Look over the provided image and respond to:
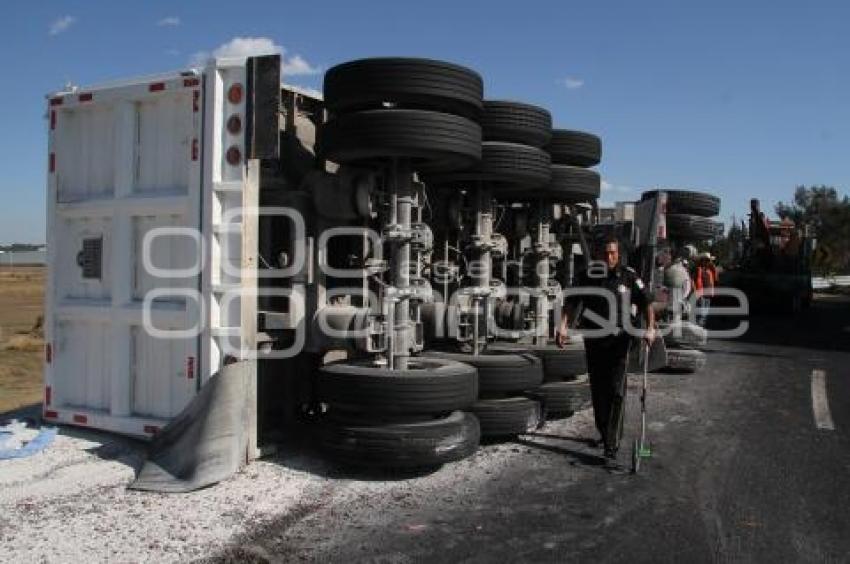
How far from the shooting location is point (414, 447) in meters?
5.33

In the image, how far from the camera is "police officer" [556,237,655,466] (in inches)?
246

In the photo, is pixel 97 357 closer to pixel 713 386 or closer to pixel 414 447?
pixel 414 447

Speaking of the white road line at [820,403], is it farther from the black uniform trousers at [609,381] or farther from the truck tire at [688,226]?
the truck tire at [688,226]

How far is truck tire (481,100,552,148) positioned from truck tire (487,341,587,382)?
191cm

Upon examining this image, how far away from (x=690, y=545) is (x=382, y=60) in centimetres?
369

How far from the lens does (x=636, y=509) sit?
16.4ft

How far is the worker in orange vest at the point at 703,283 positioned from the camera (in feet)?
51.8

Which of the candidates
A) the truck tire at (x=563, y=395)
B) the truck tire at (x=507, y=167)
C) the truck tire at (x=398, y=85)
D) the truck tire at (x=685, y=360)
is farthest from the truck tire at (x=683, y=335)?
the truck tire at (x=398, y=85)

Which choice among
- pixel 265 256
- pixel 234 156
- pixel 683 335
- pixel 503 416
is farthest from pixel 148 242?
pixel 683 335

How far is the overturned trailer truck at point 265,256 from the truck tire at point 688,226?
698 cm

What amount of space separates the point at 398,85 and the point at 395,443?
8.06ft

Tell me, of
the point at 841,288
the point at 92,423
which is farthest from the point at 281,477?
the point at 841,288

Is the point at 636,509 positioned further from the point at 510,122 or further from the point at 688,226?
the point at 688,226

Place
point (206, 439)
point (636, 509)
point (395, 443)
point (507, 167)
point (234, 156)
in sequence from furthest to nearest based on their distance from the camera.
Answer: point (507, 167)
point (234, 156)
point (395, 443)
point (206, 439)
point (636, 509)
